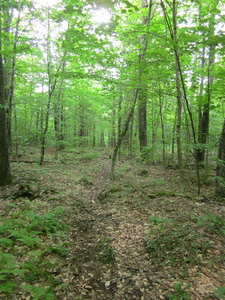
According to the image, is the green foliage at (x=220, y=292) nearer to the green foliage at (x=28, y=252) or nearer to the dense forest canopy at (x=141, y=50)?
the green foliage at (x=28, y=252)

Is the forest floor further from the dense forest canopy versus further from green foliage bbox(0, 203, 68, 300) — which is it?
the dense forest canopy

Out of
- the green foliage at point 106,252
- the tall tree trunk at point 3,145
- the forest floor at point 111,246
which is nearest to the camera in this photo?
the forest floor at point 111,246

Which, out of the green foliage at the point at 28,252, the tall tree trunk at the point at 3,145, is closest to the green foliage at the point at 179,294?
the green foliage at the point at 28,252

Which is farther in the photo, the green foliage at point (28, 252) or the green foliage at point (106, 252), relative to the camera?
the green foliage at point (106, 252)

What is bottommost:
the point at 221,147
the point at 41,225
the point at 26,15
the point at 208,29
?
the point at 41,225

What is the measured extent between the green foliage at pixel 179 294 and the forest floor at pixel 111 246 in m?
0.02

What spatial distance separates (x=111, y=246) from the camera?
14.2 ft

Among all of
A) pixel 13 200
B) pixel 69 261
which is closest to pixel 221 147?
pixel 69 261

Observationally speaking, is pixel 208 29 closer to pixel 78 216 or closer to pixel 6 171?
pixel 78 216

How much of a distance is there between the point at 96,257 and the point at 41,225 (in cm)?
173

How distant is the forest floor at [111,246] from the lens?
3.04 meters

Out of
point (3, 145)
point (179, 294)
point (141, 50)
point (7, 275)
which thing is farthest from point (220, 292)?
point (141, 50)

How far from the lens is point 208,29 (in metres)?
5.53

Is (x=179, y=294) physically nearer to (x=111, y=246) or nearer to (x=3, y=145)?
(x=111, y=246)
